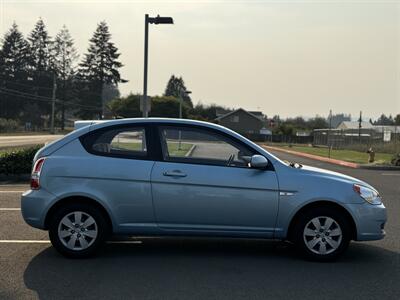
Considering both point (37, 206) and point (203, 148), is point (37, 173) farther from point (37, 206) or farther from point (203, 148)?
point (203, 148)

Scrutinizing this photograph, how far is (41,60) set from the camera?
333 ft

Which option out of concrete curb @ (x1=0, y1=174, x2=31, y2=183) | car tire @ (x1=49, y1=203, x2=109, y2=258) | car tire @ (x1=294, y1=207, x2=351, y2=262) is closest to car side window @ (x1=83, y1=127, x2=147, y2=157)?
car tire @ (x1=49, y1=203, x2=109, y2=258)

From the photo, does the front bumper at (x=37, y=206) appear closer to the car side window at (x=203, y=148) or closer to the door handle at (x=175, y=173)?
the door handle at (x=175, y=173)

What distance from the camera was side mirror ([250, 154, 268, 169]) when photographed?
20.9ft

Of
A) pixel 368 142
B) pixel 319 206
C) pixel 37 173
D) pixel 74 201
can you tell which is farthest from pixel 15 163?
pixel 368 142

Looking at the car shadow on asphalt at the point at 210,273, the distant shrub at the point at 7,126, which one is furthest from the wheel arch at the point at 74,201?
the distant shrub at the point at 7,126

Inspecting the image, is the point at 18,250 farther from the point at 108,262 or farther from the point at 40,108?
the point at 40,108

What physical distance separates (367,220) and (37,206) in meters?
4.01

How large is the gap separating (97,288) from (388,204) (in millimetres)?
8045

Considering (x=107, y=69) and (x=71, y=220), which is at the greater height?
(x=107, y=69)

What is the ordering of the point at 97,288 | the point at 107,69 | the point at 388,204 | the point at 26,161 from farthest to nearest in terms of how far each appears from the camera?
the point at 107,69
the point at 26,161
the point at 388,204
the point at 97,288

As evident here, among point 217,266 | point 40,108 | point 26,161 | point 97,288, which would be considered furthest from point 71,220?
point 40,108

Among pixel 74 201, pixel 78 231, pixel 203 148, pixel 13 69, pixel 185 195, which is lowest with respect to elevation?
pixel 78 231

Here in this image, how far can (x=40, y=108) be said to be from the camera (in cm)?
10338
